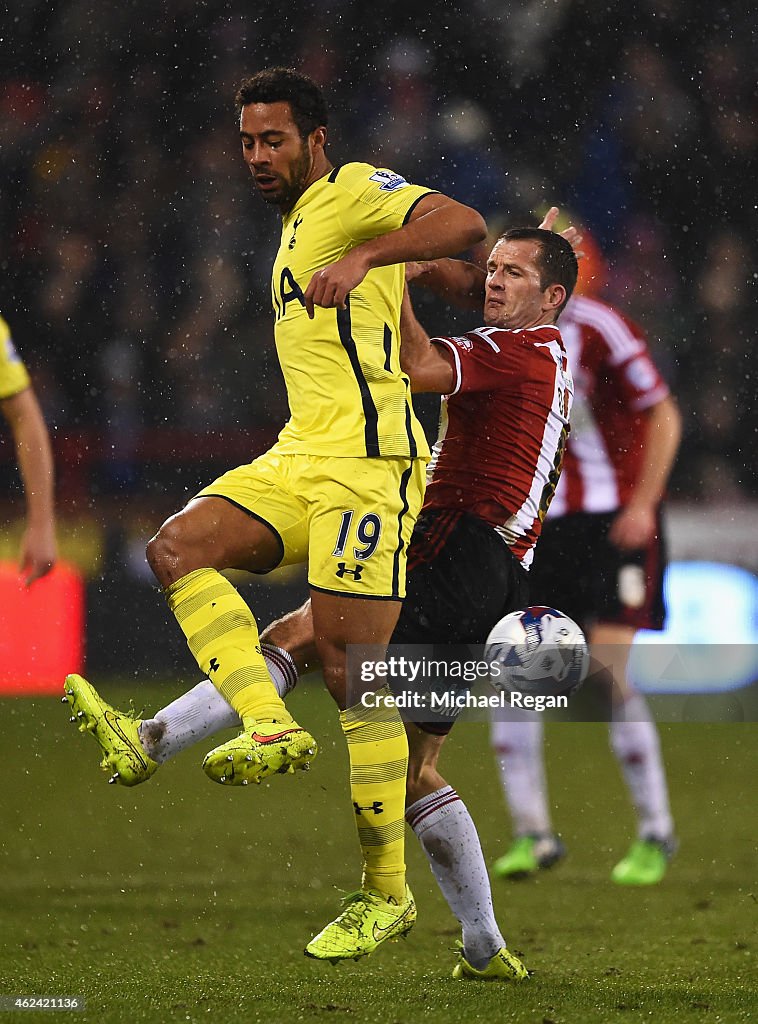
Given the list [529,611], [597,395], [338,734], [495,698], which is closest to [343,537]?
[529,611]

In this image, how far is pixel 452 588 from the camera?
330 centimetres

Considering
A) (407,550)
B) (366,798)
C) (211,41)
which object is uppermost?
(211,41)

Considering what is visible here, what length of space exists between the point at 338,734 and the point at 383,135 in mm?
3579

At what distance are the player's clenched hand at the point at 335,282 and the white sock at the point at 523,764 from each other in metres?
1.92

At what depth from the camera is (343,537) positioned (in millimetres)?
2994

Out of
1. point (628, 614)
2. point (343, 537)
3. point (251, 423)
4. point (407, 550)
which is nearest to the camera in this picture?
point (343, 537)

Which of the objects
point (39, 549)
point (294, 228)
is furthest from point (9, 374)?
point (294, 228)

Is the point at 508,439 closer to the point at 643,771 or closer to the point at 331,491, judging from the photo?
the point at 331,491

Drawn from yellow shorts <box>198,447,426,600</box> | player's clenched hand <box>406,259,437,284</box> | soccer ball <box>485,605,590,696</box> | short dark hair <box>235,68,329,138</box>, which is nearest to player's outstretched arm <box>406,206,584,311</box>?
player's clenched hand <box>406,259,437,284</box>

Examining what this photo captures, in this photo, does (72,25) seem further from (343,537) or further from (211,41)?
(343,537)

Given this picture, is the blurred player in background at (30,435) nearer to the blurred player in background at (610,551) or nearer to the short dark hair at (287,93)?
the short dark hair at (287,93)

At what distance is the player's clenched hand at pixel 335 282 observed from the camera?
2779 millimetres

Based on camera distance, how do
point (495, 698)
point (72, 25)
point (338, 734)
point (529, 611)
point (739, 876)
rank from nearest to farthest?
1. point (529, 611)
2. point (495, 698)
3. point (739, 876)
4. point (338, 734)
5. point (72, 25)

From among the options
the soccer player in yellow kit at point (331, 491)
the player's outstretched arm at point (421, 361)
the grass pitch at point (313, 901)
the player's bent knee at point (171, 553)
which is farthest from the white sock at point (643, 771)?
the player's bent knee at point (171, 553)
